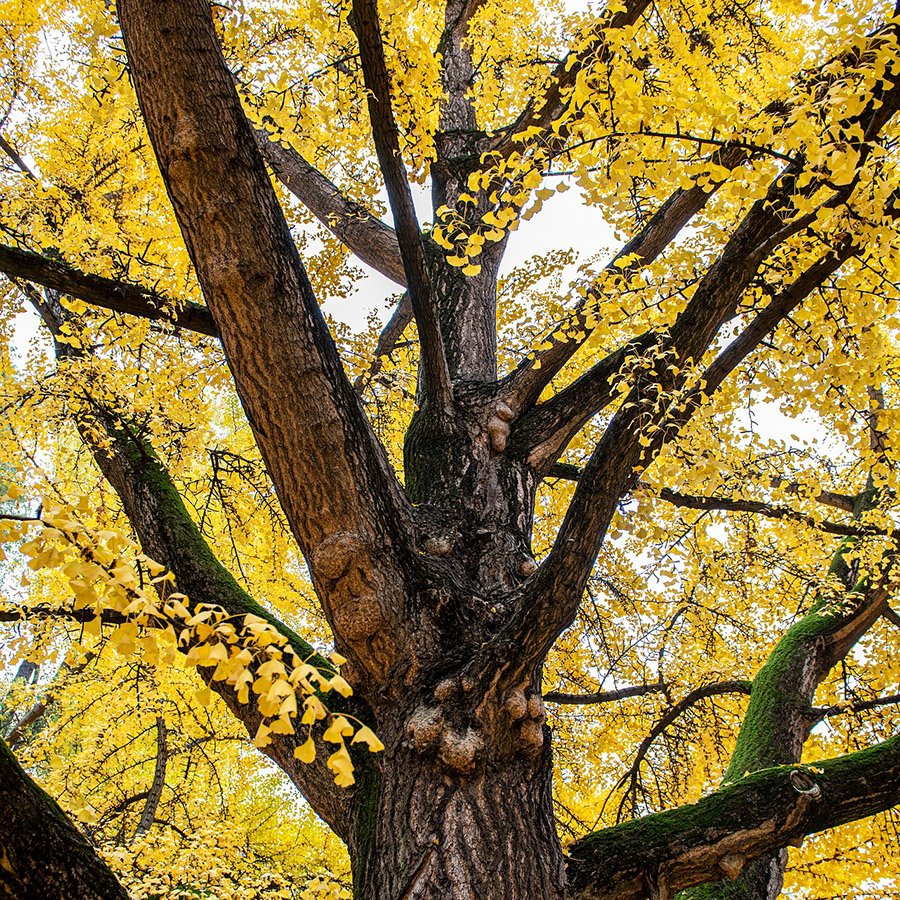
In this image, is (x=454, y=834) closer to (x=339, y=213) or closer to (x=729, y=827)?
(x=729, y=827)

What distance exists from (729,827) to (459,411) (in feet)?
7.29

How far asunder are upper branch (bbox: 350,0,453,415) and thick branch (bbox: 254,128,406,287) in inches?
79.3

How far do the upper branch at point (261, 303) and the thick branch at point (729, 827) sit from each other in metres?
1.02

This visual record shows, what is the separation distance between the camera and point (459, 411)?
3.63m

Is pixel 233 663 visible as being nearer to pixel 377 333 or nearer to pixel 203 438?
pixel 203 438

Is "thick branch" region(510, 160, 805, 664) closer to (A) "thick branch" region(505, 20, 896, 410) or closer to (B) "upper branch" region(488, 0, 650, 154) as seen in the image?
(A) "thick branch" region(505, 20, 896, 410)

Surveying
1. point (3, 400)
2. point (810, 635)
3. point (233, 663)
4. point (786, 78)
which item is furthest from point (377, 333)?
point (233, 663)

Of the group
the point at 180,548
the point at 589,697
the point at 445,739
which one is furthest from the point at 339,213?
the point at 445,739

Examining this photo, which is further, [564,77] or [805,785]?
[564,77]

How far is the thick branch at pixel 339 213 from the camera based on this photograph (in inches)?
194

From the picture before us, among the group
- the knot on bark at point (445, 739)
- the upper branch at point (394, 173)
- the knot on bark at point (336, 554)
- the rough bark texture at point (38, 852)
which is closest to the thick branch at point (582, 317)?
the upper branch at point (394, 173)

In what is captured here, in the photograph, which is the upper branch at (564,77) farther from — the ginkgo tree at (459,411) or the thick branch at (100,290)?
the thick branch at (100,290)

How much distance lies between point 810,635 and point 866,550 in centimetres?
68

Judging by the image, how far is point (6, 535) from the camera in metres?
1.43
